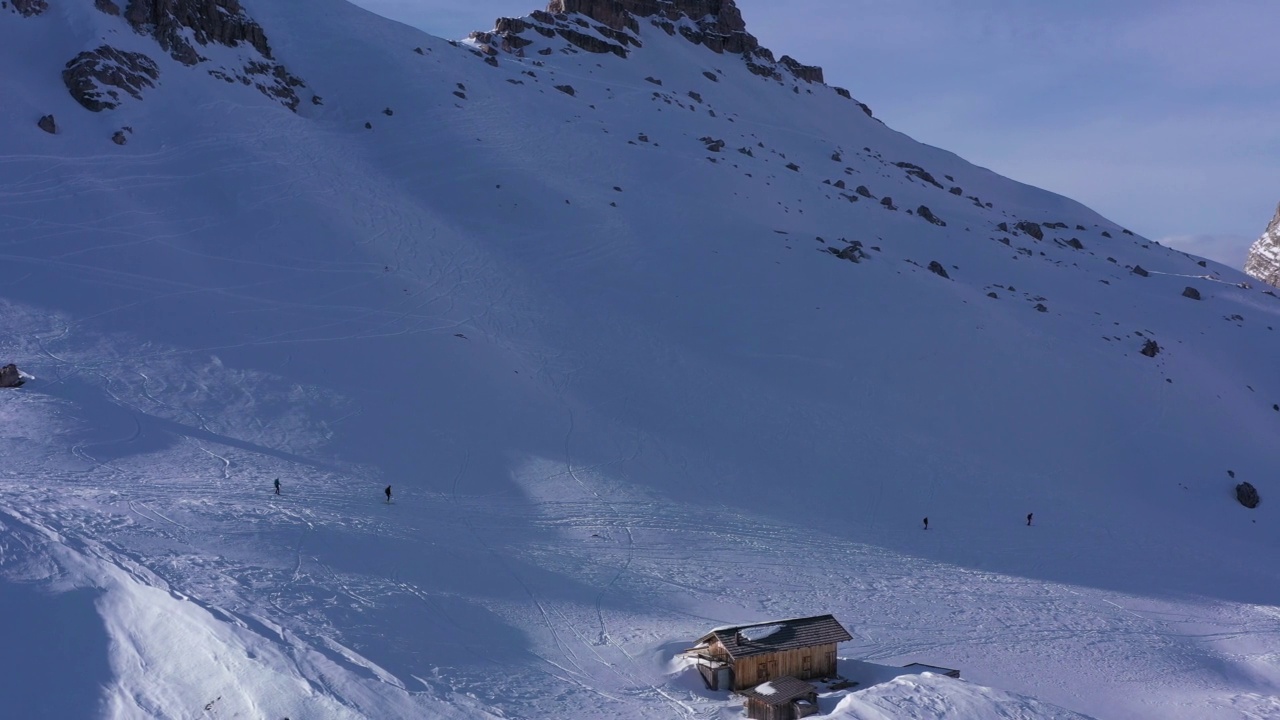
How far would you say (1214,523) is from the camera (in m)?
33.8

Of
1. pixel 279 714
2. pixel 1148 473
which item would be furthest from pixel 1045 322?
pixel 279 714

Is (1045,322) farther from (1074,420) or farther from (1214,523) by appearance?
(1214,523)

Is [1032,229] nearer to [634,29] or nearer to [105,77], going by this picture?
[634,29]

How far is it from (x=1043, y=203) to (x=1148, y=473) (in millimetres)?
45041

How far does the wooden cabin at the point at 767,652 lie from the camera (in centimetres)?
1833

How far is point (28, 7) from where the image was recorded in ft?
148

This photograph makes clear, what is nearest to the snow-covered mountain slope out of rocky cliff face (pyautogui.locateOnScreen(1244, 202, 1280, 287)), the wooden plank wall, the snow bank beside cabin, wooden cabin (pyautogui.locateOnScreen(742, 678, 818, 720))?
the snow bank beside cabin

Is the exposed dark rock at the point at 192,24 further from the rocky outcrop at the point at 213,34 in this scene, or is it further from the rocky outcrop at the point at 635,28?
the rocky outcrop at the point at 635,28

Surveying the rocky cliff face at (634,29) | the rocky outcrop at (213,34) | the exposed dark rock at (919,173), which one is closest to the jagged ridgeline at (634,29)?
the rocky cliff face at (634,29)

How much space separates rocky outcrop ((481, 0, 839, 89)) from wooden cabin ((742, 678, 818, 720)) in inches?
2320

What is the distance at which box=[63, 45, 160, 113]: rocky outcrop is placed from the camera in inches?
1663

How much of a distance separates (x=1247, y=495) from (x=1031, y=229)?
30.9 meters

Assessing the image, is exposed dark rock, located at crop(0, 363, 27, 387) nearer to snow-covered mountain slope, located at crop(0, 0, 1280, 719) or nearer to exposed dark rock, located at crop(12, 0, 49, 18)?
snow-covered mountain slope, located at crop(0, 0, 1280, 719)

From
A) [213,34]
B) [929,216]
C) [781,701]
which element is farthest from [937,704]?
[213,34]
